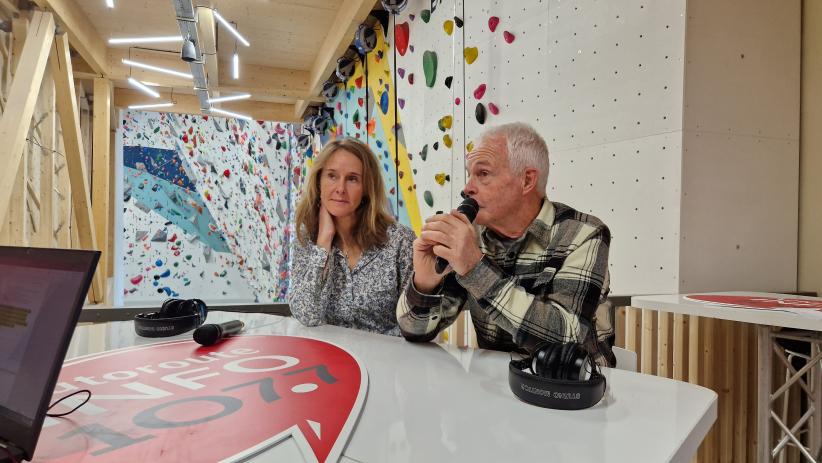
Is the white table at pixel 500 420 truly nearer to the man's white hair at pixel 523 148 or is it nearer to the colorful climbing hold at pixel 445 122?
the man's white hair at pixel 523 148

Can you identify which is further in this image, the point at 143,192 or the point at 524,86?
the point at 143,192

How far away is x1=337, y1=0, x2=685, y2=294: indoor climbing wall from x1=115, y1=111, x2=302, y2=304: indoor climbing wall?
18.0ft

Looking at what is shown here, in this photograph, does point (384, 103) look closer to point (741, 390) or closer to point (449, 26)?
point (449, 26)

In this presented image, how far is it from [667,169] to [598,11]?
849mm

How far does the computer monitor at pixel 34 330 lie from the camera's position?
24.1 inches

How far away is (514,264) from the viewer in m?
1.41

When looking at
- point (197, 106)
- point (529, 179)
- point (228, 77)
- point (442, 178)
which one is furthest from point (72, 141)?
point (529, 179)

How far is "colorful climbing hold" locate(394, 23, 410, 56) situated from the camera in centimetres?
431

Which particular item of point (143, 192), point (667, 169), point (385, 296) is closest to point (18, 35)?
point (143, 192)

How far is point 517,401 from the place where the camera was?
2.86 ft

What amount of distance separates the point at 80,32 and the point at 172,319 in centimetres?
514

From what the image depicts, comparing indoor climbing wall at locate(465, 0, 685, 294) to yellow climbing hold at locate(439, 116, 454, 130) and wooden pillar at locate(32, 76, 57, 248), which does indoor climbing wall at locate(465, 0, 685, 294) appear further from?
wooden pillar at locate(32, 76, 57, 248)

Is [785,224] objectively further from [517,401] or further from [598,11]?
[517,401]

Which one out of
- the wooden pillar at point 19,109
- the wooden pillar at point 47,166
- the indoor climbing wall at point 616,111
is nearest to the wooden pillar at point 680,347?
the indoor climbing wall at point 616,111
